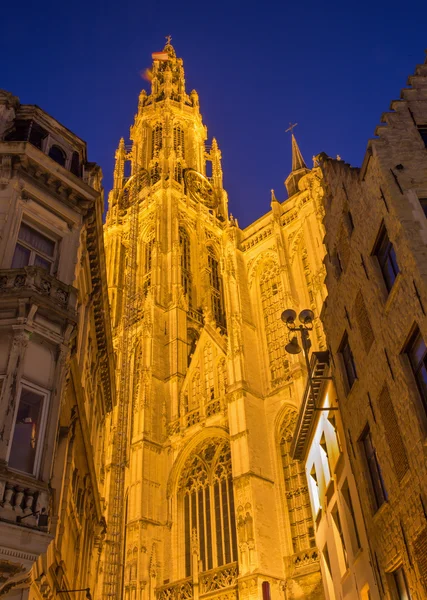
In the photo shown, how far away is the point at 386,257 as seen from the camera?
11203 mm

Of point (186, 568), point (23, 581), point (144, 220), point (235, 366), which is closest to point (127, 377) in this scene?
point (235, 366)

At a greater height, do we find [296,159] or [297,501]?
[296,159]

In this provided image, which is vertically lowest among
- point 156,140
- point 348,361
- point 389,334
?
point 389,334

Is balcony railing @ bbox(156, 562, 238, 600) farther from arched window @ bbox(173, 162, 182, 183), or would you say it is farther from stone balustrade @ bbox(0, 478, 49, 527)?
arched window @ bbox(173, 162, 182, 183)

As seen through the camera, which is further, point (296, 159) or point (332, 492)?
point (296, 159)

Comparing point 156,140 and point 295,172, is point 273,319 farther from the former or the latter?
point 156,140

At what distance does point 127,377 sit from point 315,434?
22754mm

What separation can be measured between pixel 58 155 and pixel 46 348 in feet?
18.3

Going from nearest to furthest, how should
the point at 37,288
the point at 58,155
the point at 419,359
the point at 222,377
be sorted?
the point at 419,359, the point at 37,288, the point at 58,155, the point at 222,377

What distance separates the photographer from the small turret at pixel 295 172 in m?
48.8

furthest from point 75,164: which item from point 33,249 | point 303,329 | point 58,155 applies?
point 303,329

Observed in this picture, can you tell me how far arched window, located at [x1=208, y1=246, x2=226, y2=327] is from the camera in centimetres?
4479

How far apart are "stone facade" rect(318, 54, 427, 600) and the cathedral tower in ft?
43.8

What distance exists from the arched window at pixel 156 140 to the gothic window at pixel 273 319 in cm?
2442
